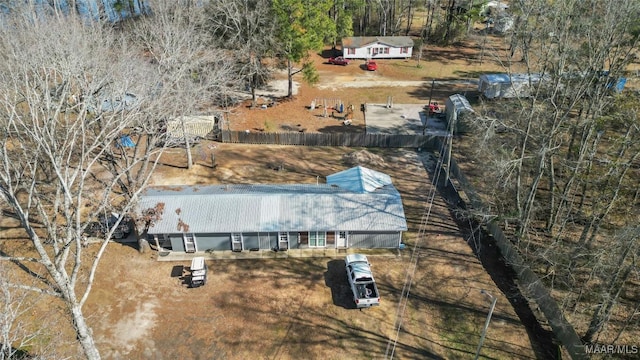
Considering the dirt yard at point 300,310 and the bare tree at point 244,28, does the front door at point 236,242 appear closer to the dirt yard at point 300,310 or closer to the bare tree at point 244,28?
the dirt yard at point 300,310

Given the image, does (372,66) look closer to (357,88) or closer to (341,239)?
(357,88)

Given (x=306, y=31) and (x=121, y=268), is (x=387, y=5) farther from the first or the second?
(x=121, y=268)

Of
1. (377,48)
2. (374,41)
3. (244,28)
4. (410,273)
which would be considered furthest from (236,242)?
(377,48)

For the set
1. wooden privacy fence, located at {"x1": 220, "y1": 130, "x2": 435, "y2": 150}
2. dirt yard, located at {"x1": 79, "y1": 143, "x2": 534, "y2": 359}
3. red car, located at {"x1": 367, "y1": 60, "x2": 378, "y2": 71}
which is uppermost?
red car, located at {"x1": 367, "y1": 60, "x2": 378, "y2": 71}

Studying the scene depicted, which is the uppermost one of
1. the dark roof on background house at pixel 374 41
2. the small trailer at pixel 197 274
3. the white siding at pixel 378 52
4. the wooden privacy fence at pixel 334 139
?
the dark roof on background house at pixel 374 41

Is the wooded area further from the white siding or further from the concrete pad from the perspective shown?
the white siding

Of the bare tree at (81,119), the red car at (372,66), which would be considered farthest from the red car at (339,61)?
the bare tree at (81,119)

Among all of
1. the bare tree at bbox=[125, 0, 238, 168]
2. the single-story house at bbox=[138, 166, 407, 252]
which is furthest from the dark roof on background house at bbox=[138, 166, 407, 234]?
the bare tree at bbox=[125, 0, 238, 168]
